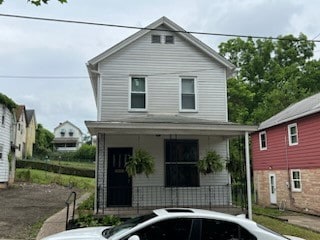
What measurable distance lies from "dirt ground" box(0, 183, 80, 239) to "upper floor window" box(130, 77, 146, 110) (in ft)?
17.4

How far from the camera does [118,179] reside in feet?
42.9

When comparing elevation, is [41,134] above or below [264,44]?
below

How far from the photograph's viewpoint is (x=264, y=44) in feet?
123

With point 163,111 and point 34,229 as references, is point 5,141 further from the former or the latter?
point 34,229

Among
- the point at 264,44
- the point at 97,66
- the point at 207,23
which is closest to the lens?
the point at 97,66

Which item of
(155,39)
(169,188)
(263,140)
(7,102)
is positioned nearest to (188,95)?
(155,39)

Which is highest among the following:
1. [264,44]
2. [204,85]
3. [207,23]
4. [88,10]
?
[264,44]

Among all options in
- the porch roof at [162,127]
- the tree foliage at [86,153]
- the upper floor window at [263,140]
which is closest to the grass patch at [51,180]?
the upper floor window at [263,140]

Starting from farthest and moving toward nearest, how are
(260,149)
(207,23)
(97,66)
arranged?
(260,149) → (207,23) → (97,66)

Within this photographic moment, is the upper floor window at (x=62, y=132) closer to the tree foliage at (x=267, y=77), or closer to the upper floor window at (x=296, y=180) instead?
the tree foliage at (x=267, y=77)

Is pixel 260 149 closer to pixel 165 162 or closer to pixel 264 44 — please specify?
pixel 165 162

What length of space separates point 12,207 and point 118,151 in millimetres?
5594

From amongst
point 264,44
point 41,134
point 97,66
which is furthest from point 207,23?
point 41,134

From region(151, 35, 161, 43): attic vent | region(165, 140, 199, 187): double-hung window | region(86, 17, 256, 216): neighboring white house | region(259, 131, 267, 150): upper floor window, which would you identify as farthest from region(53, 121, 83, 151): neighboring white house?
region(165, 140, 199, 187): double-hung window
